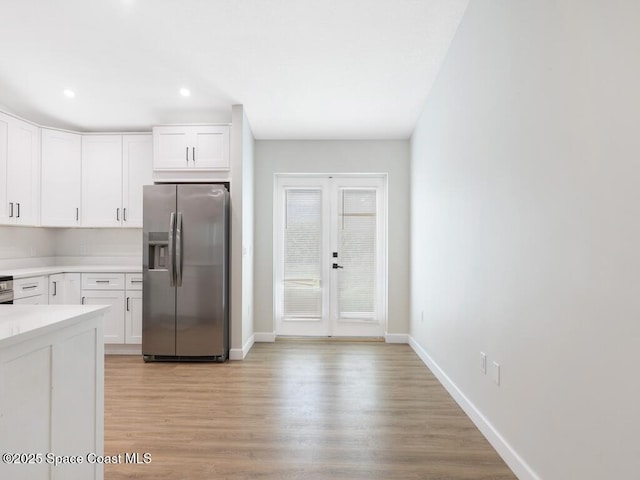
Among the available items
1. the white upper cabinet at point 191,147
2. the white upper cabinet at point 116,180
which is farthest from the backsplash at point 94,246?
the white upper cabinet at point 191,147

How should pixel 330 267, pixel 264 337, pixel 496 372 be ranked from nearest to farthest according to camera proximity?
pixel 496 372 → pixel 264 337 → pixel 330 267

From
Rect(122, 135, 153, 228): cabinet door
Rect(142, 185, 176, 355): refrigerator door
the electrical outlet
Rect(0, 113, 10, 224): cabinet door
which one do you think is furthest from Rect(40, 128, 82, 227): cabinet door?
the electrical outlet

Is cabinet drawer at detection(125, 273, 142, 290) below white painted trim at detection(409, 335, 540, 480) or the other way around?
the other way around

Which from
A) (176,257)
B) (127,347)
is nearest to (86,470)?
(176,257)

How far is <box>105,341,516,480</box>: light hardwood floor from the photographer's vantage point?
1997 millimetres

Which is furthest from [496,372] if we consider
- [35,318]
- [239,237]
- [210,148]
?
[210,148]

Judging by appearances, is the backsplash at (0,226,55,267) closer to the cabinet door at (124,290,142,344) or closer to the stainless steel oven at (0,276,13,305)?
the stainless steel oven at (0,276,13,305)

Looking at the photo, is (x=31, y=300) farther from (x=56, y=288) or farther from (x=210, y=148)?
(x=210, y=148)

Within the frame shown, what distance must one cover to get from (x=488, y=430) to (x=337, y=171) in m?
3.43

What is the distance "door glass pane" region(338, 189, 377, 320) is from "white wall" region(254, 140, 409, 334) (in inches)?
11.2

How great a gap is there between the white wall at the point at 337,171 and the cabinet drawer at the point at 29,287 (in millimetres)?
2288

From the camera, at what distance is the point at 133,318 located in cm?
407

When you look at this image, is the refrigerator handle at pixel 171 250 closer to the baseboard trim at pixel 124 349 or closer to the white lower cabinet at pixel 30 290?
the baseboard trim at pixel 124 349

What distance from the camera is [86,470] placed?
4.90 ft
